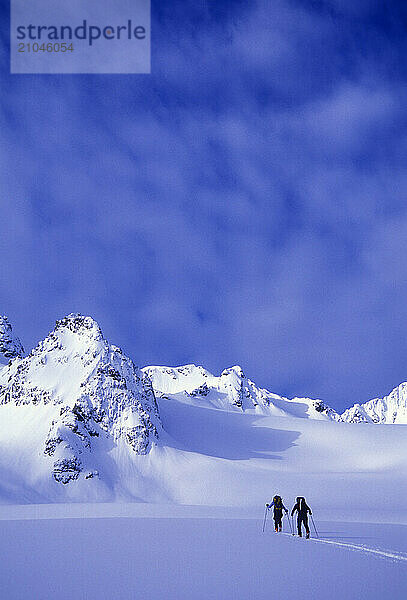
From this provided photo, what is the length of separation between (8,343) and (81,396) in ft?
212

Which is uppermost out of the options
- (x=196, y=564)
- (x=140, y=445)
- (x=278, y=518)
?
(x=140, y=445)

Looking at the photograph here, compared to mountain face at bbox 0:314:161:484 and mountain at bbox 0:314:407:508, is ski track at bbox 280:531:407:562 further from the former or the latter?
mountain face at bbox 0:314:161:484

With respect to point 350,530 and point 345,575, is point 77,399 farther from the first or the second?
point 345,575

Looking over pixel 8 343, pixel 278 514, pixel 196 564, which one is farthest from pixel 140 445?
pixel 8 343

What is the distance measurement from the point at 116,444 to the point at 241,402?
130 m

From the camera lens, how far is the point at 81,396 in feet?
240

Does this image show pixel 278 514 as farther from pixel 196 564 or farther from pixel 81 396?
pixel 81 396

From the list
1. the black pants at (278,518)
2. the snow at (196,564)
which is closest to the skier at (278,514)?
the black pants at (278,518)

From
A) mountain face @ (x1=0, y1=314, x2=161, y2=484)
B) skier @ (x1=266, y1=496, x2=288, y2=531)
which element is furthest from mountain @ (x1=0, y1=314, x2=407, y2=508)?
skier @ (x1=266, y1=496, x2=288, y2=531)

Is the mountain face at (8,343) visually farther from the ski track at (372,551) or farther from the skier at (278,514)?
the ski track at (372,551)

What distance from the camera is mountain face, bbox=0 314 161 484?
6481 centimetres

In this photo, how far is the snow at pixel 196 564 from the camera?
1001cm

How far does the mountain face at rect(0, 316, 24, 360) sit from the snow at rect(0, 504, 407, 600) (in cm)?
11362

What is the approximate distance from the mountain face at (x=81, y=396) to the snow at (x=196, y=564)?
46.5 metres
